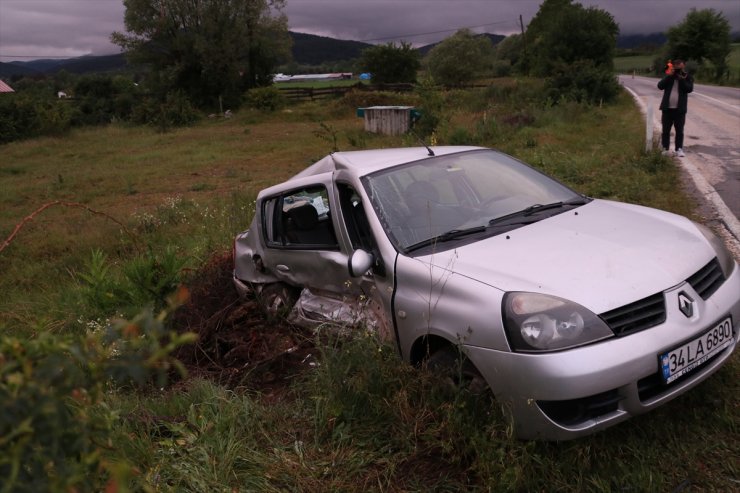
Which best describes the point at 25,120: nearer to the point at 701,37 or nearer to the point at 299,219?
the point at 299,219

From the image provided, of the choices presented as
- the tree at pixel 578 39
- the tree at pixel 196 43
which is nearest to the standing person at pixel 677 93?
the tree at pixel 578 39

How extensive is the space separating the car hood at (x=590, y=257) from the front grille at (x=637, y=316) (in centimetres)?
3

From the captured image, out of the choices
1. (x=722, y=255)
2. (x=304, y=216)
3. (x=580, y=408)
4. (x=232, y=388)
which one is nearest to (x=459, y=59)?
(x=304, y=216)

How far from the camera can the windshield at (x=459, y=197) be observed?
3.48 m

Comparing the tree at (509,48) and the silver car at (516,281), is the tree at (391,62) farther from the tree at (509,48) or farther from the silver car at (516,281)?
the silver car at (516,281)

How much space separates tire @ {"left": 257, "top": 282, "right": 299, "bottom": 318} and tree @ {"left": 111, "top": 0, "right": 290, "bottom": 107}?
4090cm

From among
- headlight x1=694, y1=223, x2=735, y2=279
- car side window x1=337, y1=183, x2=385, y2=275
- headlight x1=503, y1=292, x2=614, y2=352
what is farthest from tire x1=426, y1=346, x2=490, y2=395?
headlight x1=694, y1=223, x2=735, y2=279

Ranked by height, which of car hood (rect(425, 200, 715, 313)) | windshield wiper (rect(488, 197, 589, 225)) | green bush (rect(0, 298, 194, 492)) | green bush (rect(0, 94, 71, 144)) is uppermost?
green bush (rect(0, 298, 194, 492))

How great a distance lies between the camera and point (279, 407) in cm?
320

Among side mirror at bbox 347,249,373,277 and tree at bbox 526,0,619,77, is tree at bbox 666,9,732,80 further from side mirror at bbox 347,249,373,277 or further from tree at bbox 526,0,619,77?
side mirror at bbox 347,249,373,277

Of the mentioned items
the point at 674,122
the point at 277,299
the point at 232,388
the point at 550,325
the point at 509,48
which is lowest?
the point at 232,388

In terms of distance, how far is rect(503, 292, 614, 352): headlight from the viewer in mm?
2514

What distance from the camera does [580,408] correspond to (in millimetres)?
2535

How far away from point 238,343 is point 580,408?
2590 millimetres
